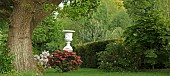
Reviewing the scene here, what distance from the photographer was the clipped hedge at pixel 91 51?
2030cm

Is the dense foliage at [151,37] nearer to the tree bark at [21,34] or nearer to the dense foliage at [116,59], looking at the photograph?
the dense foliage at [116,59]

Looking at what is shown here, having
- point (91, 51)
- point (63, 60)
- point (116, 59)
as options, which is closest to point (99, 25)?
point (91, 51)

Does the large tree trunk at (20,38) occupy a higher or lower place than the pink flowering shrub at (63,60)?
higher

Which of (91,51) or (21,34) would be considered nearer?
(21,34)

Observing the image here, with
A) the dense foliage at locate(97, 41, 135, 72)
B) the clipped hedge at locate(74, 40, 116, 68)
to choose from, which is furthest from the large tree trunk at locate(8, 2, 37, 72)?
the clipped hedge at locate(74, 40, 116, 68)

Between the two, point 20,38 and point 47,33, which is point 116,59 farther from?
point 47,33

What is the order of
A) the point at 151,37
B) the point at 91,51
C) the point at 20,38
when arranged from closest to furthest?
1. the point at 20,38
2. the point at 151,37
3. the point at 91,51

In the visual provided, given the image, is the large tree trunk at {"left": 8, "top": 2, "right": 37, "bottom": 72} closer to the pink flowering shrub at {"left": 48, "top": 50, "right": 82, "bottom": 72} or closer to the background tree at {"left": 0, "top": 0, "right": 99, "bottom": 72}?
the background tree at {"left": 0, "top": 0, "right": 99, "bottom": 72}

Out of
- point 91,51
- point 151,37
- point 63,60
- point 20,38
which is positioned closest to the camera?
point 20,38

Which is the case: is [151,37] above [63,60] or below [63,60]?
above

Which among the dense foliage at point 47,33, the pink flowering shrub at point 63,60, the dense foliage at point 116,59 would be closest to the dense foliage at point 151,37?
the dense foliage at point 116,59

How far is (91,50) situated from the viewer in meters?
20.8

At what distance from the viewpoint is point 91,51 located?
20750mm

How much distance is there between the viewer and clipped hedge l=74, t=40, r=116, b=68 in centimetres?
2030
